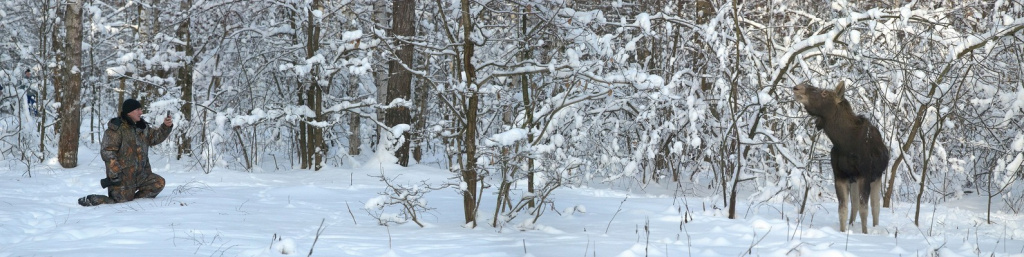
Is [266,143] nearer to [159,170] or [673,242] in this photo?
[159,170]

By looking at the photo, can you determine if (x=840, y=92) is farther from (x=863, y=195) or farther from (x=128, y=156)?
(x=128, y=156)

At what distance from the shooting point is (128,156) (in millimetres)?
8648

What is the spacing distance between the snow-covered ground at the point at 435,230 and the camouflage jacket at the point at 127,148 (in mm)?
453

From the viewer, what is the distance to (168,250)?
498 centimetres

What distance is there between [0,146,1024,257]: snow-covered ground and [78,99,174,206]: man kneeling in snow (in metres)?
0.30

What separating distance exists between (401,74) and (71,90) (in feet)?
17.4

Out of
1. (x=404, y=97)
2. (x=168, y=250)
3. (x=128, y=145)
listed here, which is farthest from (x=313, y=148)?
(x=168, y=250)

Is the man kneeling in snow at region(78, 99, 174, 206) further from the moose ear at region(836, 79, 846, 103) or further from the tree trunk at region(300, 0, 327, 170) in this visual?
the moose ear at region(836, 79, 846, 103)

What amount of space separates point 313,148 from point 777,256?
9.84 m

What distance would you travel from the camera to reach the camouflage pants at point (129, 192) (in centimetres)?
815

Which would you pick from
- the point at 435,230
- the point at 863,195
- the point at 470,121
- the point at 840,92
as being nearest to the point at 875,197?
the point at 863,195

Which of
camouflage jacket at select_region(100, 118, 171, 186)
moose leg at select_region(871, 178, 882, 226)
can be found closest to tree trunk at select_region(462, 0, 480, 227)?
moose leg at select_region(871, 178, 882, 226)

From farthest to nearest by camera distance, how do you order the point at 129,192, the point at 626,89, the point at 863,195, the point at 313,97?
the point at 313,97 < the point at 626,89 < the point at 129,192 < the point at 863,195

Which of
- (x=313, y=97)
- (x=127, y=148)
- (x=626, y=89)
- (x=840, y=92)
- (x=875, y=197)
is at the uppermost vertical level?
(x=626, y=89)
